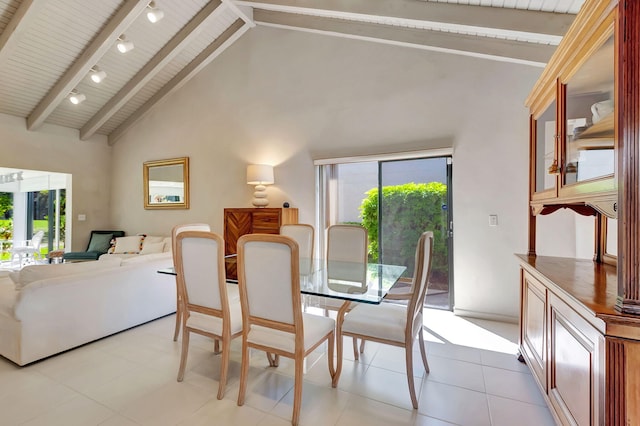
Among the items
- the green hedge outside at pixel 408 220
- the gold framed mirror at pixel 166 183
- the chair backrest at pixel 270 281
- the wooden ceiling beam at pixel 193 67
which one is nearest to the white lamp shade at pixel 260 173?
the green hedge outside at pixel 408 220

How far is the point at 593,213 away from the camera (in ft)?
6.25

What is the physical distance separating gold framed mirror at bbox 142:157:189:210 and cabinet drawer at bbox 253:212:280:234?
187 centimetres

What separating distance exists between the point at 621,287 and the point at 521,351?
1620 mm

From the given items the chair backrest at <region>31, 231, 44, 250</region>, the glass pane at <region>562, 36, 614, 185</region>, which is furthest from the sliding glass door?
the chair backrest at <region>31, 231, 44, 250</region>

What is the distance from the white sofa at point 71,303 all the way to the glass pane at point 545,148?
143 inches

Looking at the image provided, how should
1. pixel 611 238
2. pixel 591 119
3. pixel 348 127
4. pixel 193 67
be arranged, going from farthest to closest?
pixel 193 67, pixel 348 127, pixel 611 238, pixel 591 119

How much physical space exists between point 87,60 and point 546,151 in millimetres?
5610

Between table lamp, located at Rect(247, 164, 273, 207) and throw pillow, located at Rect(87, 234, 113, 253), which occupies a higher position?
table lamp, located at Rect(247, 164, 273, 207)

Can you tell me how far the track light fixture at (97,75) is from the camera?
439 centimetres

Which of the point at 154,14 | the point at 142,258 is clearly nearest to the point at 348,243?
the point at 142,258

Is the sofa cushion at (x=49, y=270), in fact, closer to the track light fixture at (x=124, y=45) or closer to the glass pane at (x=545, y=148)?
the track light fixture at (x=124, y=45)

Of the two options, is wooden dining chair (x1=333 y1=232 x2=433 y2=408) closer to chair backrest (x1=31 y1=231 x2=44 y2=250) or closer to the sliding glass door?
the sliding glass door

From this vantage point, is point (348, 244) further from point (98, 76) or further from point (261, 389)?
point (98, 76)

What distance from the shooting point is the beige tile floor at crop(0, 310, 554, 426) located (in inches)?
68.9
